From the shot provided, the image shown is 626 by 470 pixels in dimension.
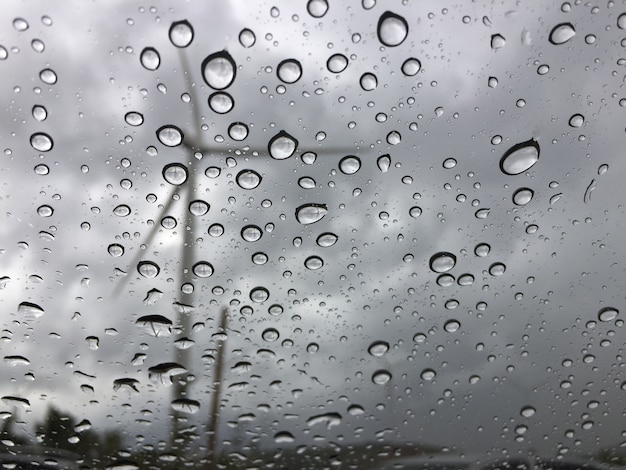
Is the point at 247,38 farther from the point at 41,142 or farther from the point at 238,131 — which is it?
the point at 41,142

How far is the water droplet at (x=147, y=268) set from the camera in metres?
1.10

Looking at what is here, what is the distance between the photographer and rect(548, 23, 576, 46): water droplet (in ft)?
3.23

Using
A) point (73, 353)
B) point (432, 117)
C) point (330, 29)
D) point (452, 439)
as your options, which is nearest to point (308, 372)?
point (452, 439)

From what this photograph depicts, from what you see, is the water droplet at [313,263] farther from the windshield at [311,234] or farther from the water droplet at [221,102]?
the water droplet at [221,102]

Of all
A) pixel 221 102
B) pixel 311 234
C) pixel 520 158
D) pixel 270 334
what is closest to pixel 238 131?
pixel 221 102

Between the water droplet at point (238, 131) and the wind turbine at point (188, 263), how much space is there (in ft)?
0.10

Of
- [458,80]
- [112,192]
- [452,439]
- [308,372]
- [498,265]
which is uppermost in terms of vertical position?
[458,80]

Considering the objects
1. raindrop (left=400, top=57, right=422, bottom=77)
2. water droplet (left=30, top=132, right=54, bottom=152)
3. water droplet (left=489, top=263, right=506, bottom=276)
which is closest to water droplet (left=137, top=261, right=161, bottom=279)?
water droplet (left=30, top=132, right=54, bottom=152)

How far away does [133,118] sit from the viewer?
0.99 metres

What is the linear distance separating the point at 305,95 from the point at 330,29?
0.45ft

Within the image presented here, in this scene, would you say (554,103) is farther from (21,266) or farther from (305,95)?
(21,266)

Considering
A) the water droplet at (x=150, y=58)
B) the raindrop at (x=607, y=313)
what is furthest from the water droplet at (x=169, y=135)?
the raindrop at (x=607, y=313)

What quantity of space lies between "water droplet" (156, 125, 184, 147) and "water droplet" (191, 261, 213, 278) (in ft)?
0.94

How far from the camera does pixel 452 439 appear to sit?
134 cm
